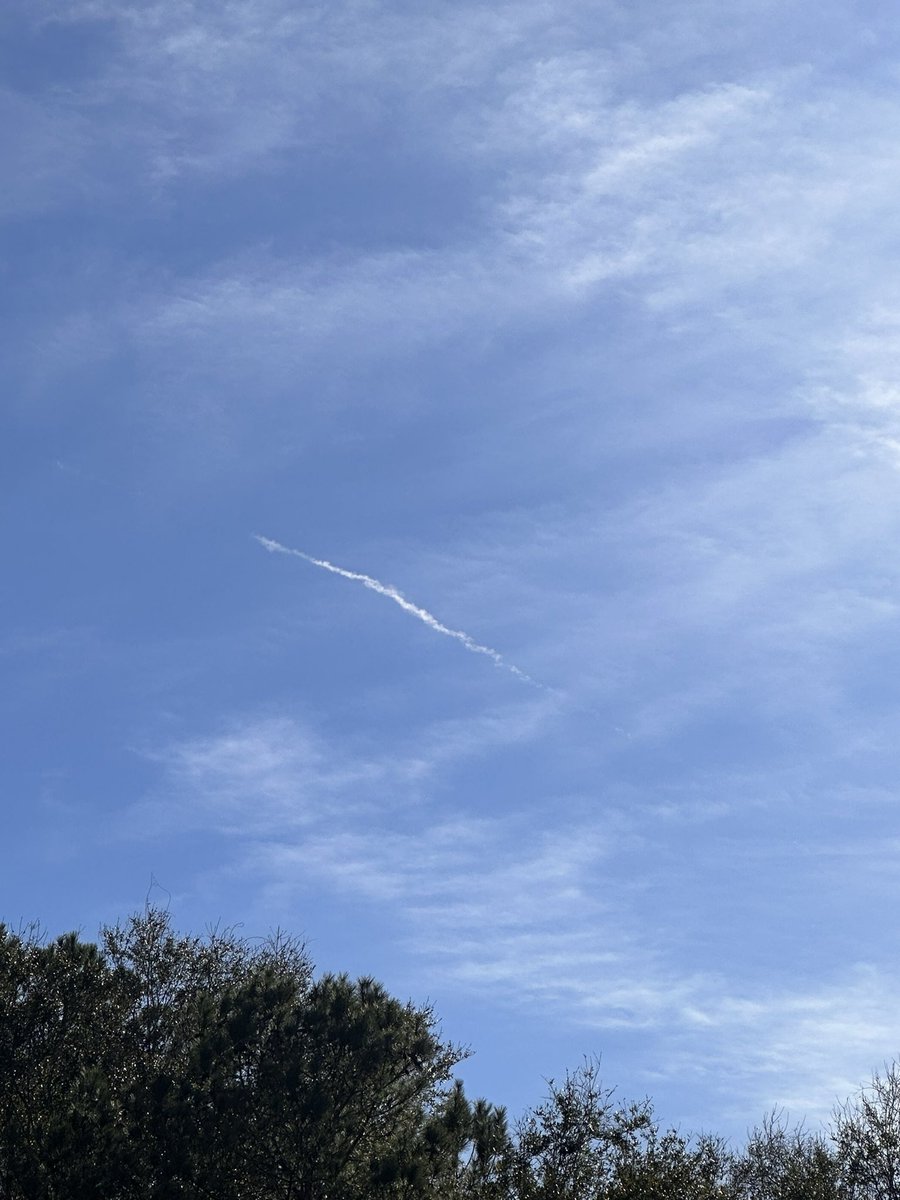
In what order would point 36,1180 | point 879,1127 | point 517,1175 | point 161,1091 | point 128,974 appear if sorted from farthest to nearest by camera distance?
1. point 128,974
2. point 879,1127
3. point 517,1175
4. point 161,1091
5. point 36,1180

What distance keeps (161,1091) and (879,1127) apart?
25.7 m

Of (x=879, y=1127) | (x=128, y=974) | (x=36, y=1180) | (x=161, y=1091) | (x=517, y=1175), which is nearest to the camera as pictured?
(x=36, y=1180)

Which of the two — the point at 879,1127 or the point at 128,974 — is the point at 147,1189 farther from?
the point at 879,1127

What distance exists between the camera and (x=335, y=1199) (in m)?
35.3

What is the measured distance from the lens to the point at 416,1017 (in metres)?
41.2

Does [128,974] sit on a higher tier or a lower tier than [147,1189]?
higher

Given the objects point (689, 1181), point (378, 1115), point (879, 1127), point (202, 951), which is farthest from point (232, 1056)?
point (879, 1127)

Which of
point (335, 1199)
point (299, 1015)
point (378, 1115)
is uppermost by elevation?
point (299, 1015)

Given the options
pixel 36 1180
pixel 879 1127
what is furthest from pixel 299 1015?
pixel 879 1127

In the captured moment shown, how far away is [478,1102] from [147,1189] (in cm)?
1124

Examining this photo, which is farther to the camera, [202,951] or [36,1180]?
[202,951]

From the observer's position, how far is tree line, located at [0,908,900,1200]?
3534cm

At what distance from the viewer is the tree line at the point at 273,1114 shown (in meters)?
35.3

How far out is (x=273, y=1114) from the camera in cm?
3656
